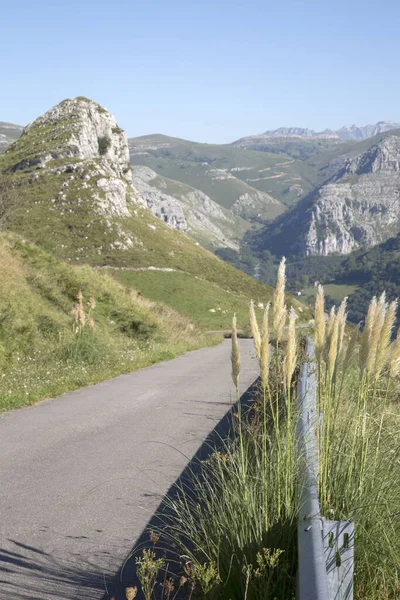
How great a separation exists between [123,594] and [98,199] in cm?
9461

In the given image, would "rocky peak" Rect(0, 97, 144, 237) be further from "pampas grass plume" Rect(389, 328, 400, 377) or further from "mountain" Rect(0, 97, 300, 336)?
"pampas grass plume" Rect(389, 328, 400, 377)

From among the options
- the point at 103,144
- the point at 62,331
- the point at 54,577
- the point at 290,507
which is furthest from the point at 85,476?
the point at 103,144

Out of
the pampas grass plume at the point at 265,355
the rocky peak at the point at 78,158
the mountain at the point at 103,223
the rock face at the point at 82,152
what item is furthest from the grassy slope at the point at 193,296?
the pampas grass plume at the point at 265,355

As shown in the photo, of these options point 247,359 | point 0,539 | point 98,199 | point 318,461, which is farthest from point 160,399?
point 98,199

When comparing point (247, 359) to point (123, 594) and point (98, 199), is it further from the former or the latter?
point (98, 199)

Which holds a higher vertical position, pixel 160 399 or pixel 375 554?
pixel 375 554

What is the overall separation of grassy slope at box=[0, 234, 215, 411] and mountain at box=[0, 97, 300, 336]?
26155 millimetres

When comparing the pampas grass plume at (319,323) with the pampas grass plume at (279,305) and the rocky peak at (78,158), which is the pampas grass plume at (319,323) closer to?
the pampas grass plume at (279,305)

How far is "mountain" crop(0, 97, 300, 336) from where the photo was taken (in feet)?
233

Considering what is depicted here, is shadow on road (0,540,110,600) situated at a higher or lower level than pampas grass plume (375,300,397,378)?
lower

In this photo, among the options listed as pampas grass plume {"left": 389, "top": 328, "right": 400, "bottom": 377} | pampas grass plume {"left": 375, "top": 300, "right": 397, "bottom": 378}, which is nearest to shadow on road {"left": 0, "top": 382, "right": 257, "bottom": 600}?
pampas grass plume {"left": 375, "top": 300, "right": 397, "bottom": 378}

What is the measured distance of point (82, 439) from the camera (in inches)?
326

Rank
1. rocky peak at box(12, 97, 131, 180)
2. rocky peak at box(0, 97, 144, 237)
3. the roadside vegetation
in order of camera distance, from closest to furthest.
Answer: the roadside vegetation
rocky peak at box(0, 97, 144, 237)
rocky peak at box(12, 97, 131, 180)

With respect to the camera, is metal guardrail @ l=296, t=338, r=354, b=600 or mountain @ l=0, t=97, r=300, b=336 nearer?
metal guardrail @ l=296, t=338, r=354, b=600
